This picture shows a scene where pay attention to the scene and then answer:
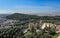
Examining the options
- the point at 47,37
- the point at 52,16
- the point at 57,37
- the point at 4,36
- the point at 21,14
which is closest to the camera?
the point at 47,37

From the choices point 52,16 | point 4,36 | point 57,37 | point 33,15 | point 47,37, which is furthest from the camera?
point 33,15

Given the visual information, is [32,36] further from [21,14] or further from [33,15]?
[21,14]

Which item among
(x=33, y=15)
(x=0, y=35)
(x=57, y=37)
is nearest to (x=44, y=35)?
(x=57, y=37)

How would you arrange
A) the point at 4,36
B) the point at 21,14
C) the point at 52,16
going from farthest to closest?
the point at 21,14 → the point at 52,16 → the point at 4,36

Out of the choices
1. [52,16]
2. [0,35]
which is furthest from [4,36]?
[52,16]

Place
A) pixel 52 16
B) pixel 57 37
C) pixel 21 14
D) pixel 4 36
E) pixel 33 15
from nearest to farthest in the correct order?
1. pixel 57 37
2. pixel 4 36
3. pixel 52 16
4. pixel 33 15
5. pixel 21 14

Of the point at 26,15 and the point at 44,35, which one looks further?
the point at 26,15

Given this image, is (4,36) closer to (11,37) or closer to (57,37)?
(11,37)

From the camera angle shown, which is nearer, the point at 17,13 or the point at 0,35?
the point at 0,35
